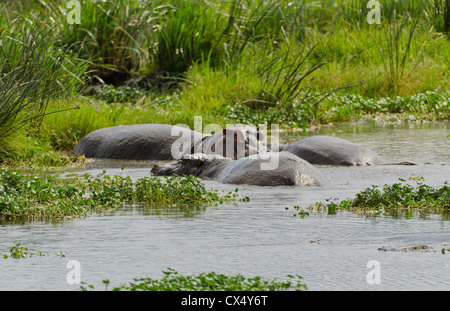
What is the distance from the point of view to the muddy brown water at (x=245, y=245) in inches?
223

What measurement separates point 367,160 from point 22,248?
615 centimetres

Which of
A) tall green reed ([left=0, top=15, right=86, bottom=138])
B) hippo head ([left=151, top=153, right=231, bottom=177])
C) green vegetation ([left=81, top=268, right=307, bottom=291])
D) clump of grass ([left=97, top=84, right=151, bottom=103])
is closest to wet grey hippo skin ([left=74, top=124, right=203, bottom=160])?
tall green reed ([left=0, top=15, right=86, bottom=138])

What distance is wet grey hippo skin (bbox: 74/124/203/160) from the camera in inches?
497

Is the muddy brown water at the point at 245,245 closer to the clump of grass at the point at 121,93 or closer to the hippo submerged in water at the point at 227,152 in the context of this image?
the hippo submerged in water at the point at 227,152

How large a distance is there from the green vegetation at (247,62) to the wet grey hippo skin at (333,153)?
325 centimetres

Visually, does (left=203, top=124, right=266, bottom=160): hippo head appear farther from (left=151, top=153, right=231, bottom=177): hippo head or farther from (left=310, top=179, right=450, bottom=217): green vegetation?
(left=310, top=179, right=450, bottom=217): green vegetation

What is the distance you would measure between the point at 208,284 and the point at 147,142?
772 centimetres

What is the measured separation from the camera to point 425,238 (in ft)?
22.4

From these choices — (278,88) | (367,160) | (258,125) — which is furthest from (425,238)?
(278,88)

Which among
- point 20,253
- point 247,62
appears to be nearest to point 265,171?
point 20,253

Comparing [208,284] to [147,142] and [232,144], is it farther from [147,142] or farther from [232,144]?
[147,142]

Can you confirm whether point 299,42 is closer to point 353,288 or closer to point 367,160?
point 367,160
